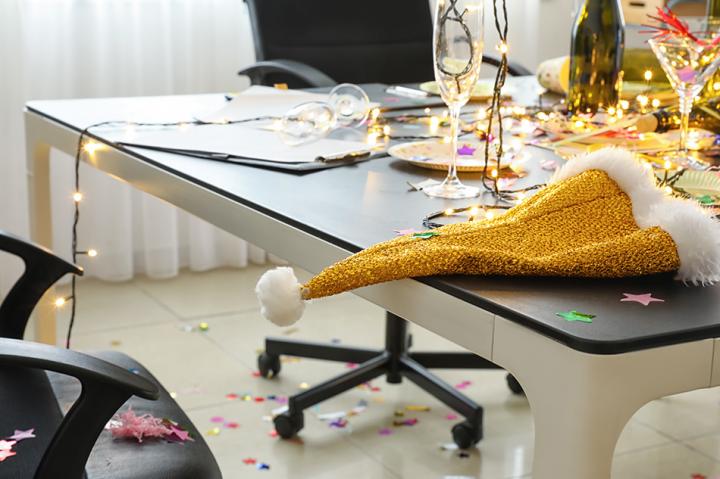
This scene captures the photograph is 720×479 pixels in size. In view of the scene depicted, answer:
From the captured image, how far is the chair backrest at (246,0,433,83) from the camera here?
102 inches

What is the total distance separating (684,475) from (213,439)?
3.14ft

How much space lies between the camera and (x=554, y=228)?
1004 millimetres

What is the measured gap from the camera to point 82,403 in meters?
1.00

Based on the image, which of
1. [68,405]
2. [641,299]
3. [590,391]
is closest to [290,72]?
[68,405]

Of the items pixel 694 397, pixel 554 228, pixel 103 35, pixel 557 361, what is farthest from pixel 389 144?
pixel 103 35

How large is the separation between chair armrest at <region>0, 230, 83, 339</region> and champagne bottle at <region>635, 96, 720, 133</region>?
0.91 metres

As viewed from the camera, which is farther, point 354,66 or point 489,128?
point 354,66

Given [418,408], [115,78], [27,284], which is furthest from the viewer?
[115,78]

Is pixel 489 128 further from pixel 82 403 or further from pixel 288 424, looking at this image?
pixel 288 424

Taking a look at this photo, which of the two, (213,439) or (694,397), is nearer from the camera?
(213,439)

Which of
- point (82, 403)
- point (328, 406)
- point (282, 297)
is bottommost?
point (328, 406)

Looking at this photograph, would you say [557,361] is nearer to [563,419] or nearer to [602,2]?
[563,419]

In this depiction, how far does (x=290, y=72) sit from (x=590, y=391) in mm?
1679

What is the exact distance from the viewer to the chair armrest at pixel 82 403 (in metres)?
0.98
